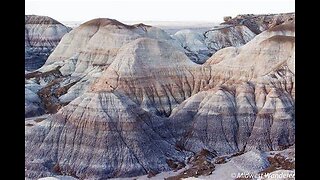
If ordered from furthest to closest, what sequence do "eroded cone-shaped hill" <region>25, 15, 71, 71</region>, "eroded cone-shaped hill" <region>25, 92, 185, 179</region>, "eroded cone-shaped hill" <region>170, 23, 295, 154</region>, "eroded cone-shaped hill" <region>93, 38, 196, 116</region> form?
"eroded cone-shaped hill" <region>25, 15, 71, 71</region>, "eroded cone-shaped hill" <region>93, 38, 196, 116</region>, "eroded cone-shaped hill" <region>170, 23, 295, 154</region>, "eroded cone-shaped hill" <region>25, 92, 185, 179</region>

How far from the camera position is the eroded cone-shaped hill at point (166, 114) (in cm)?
2497

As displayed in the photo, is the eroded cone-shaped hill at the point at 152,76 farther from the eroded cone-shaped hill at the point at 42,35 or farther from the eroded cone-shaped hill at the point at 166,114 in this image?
the eroded cone-shaped hill at the point at 42,35

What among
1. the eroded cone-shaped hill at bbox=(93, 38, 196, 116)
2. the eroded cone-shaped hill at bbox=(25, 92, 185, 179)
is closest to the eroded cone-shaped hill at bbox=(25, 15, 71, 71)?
the eroded cone-shaped hill at bbox=(93, 38, 196, 116)

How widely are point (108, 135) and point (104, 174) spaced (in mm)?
2479

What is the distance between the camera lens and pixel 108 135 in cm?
2552

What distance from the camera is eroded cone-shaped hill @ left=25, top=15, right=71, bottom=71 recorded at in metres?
70.9

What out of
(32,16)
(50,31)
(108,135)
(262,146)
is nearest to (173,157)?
(108,135)

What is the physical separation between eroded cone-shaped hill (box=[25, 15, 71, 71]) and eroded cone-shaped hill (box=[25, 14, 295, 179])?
36708mm

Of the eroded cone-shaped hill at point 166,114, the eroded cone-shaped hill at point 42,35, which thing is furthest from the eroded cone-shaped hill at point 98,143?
the eroded cone-shaped hill at point 42,35

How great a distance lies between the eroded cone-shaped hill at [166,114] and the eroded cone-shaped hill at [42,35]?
120 ft

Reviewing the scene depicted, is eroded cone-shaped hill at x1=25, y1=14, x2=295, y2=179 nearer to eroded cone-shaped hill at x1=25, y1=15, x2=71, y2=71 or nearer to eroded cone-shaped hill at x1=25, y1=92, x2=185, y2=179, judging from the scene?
eroded cone-shaped hill at x1=25, y1=92, x2=185, y2=179
